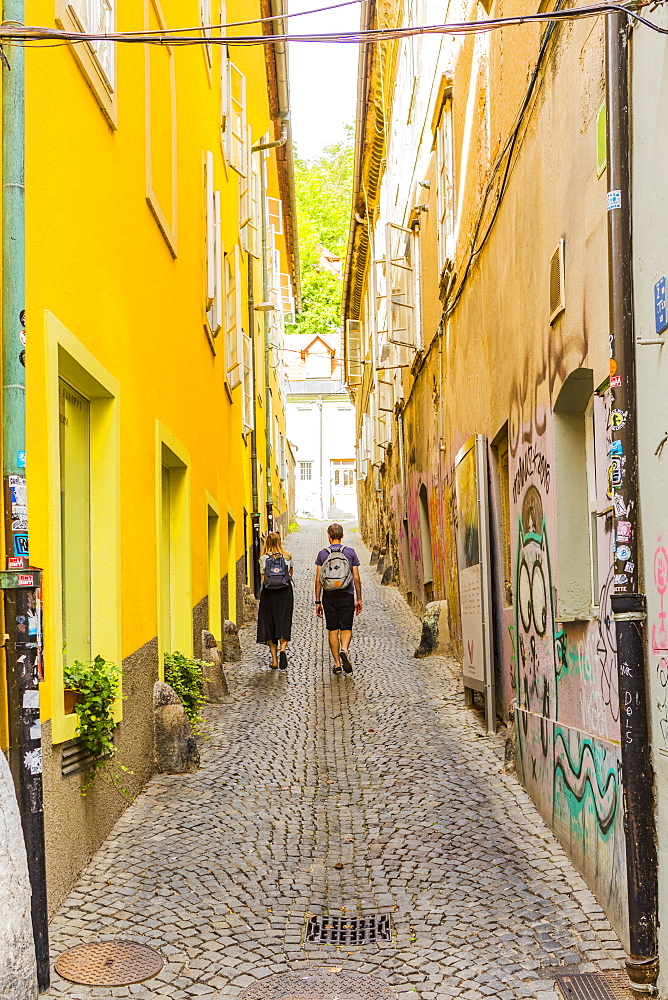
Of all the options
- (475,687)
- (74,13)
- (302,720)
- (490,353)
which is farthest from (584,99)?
→ (302,720)

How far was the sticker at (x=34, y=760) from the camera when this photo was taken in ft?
13.5

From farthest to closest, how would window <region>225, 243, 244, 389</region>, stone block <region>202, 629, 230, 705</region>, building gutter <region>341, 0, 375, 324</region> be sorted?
building gutter <region>341, 0, 375, 324</region>, window <region>225, 243, 244, 389</region>, stone block <region>202, 629, 230, 705</region>

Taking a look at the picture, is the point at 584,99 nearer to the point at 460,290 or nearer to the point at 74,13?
the point at 74,13

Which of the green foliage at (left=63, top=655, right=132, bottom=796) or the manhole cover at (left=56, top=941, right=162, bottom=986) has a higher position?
the green foliage at (left=63, top=655, right=132, bottom=796)

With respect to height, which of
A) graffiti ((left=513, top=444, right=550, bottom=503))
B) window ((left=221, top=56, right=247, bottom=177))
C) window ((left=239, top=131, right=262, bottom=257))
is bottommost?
graffiti ((left=513, top=444, right=550, bottom=503))

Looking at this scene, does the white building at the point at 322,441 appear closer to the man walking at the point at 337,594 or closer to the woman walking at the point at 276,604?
the woman walking at the point at 276,604

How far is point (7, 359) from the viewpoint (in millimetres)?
4238

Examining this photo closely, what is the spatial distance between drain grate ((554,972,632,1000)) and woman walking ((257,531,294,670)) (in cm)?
800

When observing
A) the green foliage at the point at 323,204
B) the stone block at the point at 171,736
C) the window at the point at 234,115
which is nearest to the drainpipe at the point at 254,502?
the window at the point at 234,115

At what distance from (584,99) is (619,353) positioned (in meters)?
1.61

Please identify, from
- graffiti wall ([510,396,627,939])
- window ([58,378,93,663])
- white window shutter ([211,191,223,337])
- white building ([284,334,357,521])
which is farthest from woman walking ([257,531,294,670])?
white building ([284,334,357,521])

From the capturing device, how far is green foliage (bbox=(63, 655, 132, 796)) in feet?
17.9

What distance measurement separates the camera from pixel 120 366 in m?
6.66

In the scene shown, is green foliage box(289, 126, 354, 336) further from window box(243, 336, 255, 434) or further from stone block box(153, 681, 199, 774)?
stone block box(153, 681, 199, 774)
